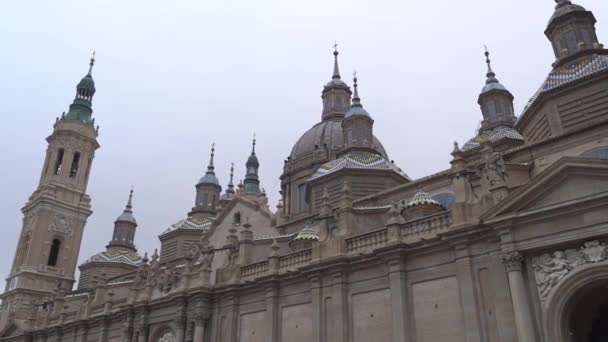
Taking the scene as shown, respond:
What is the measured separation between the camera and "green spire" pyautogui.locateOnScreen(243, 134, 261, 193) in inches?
2532

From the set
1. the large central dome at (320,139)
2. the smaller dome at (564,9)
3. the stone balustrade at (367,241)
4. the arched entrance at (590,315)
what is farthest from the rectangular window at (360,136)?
the arched entrance at (590,315)

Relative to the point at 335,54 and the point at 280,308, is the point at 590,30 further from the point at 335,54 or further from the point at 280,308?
the point at 335,54

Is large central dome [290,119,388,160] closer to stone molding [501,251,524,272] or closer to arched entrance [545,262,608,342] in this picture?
stone molding [501,251,524,272]

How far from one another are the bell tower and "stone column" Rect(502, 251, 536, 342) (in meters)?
46.7

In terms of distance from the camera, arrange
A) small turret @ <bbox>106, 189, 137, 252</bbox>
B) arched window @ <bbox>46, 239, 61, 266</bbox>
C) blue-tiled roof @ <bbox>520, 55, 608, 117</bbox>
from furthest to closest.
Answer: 1. small turret @ <bbox>106, 189, 137, 252</bbox>
2. arched window @ <bbox>46, 239, 61, 266</bbox>
3. blue-tiled roof @ <bbox>520, 55, 608, 117</bbox>

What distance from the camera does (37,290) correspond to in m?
51.1

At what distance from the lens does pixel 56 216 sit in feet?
180

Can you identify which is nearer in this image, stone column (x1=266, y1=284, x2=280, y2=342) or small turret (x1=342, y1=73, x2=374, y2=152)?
stone column (x1=266, y1=284, x2=280, y2=342)


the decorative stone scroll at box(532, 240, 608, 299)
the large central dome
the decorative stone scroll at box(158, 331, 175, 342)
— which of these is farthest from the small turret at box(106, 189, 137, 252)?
the decorative stone scroll at box(532, 240, 608, 299)

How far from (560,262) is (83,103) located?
58767 mm

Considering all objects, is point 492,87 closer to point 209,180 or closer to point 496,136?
point 496,136

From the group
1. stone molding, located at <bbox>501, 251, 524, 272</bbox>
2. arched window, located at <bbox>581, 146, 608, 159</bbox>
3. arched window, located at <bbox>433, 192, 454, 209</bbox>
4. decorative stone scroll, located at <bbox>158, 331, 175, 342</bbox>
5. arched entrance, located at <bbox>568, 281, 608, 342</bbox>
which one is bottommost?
arched entrance, located at <bbox>568, 281, 608, 342</bbox>

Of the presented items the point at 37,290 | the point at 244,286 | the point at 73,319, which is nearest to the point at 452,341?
the point at 244,286

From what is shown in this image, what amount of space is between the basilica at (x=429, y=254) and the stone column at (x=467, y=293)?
0.04 m
